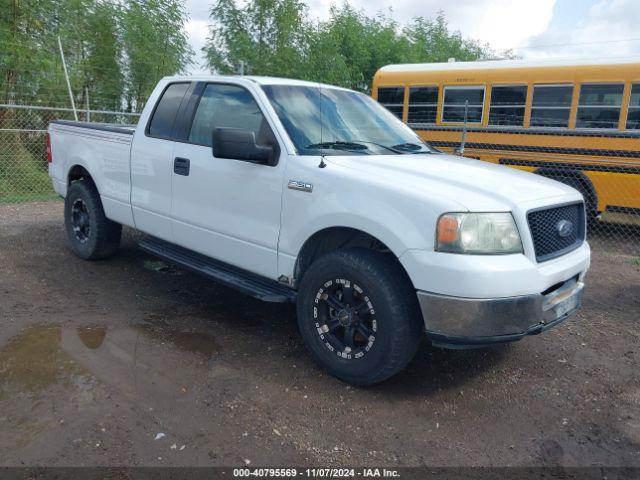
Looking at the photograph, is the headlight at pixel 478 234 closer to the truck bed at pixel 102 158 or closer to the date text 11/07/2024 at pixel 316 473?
the date text 11/07/2024 at pixel 316 473

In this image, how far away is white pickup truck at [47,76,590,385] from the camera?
3240 mm

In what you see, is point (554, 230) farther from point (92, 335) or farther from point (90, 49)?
point (90, 49)

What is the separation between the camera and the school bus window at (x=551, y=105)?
374 inches

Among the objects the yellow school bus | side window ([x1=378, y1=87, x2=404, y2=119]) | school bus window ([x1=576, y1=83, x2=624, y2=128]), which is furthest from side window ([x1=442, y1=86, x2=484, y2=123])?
school bus window ([x1=576, y1=83, x2=624, y2=128])

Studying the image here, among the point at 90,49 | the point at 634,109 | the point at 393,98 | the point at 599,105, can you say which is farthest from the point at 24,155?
the point at 634,109

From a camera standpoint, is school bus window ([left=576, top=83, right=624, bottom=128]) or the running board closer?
the running board

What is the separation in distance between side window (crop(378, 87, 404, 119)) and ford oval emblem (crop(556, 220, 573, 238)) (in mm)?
8047

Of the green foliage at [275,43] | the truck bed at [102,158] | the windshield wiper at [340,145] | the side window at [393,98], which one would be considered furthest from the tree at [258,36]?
the windshield wiper at [340,145]

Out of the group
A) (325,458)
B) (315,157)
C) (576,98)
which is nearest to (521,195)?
(315,157)

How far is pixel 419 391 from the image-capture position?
373 cm

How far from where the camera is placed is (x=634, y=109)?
8.90 m

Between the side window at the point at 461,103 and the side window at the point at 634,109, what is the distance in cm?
246

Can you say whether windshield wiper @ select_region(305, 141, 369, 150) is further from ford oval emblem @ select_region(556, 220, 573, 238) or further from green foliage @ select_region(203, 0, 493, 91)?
green foliage @ select_region(203, 0, 493, 91)

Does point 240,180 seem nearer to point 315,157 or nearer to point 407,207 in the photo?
point 315,157
